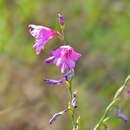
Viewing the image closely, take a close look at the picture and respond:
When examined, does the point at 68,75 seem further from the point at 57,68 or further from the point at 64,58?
the point at 57,68

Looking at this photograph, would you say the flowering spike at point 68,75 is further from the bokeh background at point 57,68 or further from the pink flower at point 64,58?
the bokeh background at point 57,68

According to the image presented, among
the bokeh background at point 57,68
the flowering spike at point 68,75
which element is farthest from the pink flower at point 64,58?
the bokeh background at point 57,68

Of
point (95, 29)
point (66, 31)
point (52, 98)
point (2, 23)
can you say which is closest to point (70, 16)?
point (66, 31)

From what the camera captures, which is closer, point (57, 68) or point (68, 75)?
point (68, 75)

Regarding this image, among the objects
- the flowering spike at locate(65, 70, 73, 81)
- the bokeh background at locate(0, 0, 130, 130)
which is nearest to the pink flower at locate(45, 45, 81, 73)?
the flowering spike at locate(65, 70, 73, 81)

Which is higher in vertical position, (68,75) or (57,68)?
(68,75)

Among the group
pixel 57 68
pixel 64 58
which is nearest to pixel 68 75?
pixel 64 58
